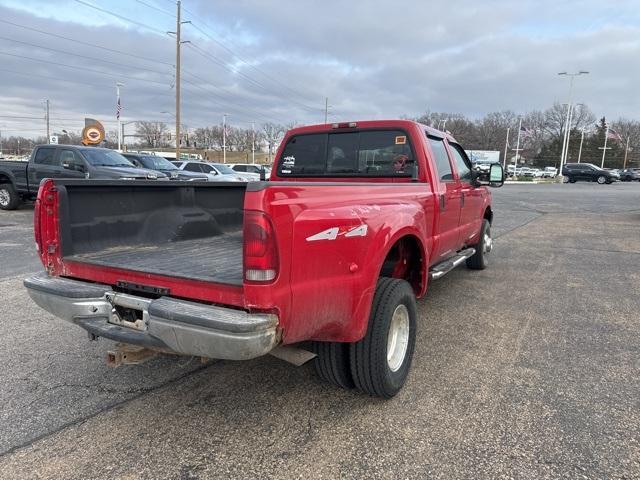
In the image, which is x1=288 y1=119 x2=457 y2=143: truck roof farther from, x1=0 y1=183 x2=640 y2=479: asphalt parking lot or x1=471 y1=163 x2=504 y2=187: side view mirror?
x1=0 y1=183 x2=640 y2=479: asphalt parking lot

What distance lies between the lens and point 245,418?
3074mm

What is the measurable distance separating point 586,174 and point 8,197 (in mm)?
49123

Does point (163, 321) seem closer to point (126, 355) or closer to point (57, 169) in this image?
point (126, 355)

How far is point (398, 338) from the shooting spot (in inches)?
139

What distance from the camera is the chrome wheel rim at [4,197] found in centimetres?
1437

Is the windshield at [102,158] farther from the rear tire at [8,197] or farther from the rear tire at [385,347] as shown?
the rear tire at [385,347]

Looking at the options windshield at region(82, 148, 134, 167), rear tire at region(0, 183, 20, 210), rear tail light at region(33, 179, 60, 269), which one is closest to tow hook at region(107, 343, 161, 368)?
rear tail light at region(33, 179, 60, 269)

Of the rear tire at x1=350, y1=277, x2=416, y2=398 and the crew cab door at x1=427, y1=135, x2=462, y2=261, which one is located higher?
the crew cab door at x1=427, y1=135, x2=462, y2=261

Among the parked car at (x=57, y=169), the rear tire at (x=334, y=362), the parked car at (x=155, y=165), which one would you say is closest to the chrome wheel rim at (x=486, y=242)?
the rear tire at (x=334, y=362)

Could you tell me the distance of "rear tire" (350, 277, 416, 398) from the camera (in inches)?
120

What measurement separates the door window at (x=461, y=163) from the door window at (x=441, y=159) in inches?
13.9

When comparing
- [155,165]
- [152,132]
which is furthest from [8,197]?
[152,132]

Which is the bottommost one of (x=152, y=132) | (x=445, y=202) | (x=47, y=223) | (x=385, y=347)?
(x=385, y=347)

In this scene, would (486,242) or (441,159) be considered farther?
(486,242)
